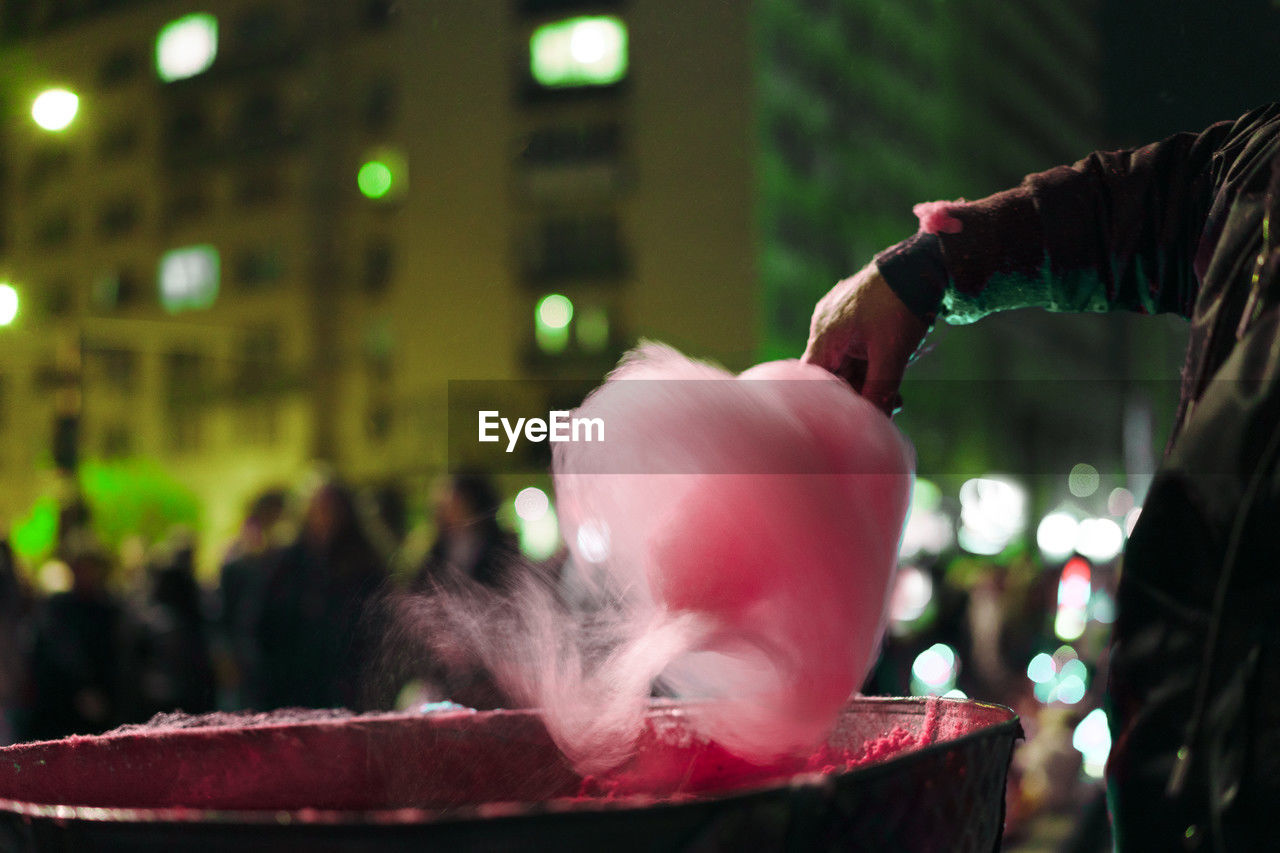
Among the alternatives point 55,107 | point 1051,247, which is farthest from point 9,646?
point 1051,247

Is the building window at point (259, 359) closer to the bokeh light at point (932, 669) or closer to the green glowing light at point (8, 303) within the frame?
the green glowing light at point (8, 303)

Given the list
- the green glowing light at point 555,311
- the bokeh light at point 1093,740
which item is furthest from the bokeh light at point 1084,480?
the bokeh light at point 1093,740

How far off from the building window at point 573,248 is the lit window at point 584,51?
312 cm

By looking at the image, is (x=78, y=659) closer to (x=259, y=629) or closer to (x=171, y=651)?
(x=171, y=651)

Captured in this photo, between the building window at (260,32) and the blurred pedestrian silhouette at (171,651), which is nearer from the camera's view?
the blurred pedestrian silhouette at (171,651)

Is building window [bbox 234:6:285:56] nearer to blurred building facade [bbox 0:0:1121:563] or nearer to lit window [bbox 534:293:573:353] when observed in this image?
blurred building facade [bbox 0:0:1121:563]

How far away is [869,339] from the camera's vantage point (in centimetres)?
125

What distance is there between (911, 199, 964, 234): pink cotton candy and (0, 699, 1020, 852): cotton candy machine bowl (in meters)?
0.55

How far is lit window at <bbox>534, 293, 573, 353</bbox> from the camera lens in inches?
991

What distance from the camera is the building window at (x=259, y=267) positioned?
30766 mm

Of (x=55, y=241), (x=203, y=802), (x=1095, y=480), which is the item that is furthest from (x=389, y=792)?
(x=1095, y=480)

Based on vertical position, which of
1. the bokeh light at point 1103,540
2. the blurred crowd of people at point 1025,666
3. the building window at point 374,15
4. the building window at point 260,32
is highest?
the building window at point 260,32

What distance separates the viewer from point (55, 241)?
116ft

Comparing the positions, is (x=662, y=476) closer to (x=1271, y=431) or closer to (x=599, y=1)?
(x=1271, y=431)
